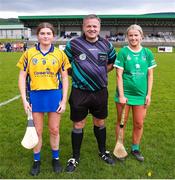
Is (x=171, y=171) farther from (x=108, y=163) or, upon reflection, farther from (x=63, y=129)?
(x=63, y=129)

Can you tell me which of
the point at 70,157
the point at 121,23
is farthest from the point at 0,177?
the point at 121,23

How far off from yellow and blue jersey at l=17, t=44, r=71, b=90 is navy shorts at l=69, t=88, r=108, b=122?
1.30 ft

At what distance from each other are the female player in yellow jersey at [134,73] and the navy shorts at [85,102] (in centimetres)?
27

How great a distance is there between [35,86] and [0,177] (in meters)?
1.23

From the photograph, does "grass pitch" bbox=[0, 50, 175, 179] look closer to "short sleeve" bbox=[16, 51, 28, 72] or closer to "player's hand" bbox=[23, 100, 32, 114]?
"player's hand" bbox=[23, 100, 32, 114]

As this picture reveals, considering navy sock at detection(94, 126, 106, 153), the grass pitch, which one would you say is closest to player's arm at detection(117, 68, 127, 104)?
navy sock at detection(94, 126, 106, 153)

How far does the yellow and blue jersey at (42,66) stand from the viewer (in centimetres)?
402

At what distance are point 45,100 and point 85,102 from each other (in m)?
0.55

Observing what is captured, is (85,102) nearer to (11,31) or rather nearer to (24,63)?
(24,63)

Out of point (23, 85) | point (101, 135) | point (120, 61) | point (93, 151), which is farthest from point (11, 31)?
point (23, 85)

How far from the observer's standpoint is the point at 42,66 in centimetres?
402

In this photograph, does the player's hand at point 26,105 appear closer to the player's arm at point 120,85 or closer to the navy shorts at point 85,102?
the navy shorts at point 85,102

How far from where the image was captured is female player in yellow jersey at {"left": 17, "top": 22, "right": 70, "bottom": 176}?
404 centimetres

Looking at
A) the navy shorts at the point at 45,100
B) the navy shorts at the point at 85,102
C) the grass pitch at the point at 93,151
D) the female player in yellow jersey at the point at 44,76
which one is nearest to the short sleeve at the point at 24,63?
the female player in yellow jersey at the point at 44,76
